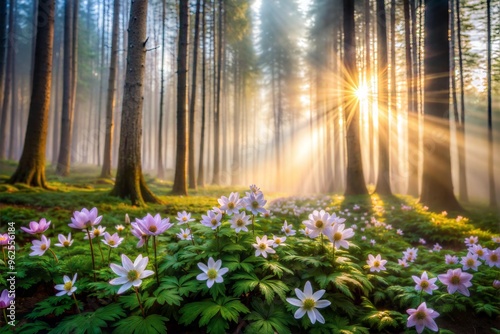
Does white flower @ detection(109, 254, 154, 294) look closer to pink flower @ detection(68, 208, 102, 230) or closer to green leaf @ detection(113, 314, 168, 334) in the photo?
green leaf @ detection(113, 314, 168, 334)

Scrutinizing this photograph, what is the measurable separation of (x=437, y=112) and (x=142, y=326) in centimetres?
987

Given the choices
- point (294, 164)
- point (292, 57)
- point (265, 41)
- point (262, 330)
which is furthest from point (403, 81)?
point (294, 164)

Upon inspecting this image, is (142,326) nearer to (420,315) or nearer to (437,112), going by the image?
(420,315)

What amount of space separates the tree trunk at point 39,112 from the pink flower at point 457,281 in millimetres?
9613

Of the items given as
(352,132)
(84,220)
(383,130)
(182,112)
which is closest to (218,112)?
(182,112)

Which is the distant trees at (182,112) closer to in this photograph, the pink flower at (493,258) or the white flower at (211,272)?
the white flower at (211,272)

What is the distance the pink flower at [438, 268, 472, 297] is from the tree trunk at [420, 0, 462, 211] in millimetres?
7435

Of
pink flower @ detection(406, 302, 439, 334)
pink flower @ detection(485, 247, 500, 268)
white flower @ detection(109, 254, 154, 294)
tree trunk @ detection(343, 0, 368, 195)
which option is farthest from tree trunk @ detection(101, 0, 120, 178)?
pink flower @ detection(485, 247, 500, 268)

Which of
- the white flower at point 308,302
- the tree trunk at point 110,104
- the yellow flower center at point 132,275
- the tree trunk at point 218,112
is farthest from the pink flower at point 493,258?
the tree trunk at point 218,112

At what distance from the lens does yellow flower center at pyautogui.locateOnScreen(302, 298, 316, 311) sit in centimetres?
174

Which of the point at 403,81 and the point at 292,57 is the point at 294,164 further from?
the point at 403,81

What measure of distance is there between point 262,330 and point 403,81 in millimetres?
19845

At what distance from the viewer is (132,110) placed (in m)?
7.18

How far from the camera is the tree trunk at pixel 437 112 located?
8.23 metres
